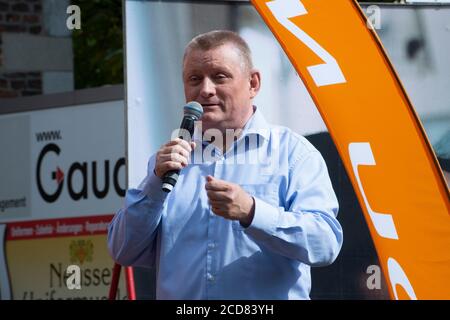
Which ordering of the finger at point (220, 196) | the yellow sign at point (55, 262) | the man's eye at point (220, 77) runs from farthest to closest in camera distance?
the yellow sign at point (55, 262) < the man's eye at point (220, 77) < the finger at point (220, 196)

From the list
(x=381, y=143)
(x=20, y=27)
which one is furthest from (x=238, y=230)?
(x=20, y=27)

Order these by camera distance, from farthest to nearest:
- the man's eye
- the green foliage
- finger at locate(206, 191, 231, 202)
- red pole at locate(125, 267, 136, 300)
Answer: the green foliage, red pole at locate(125, 267, 136, 300), the man's eye, finger at locate(206, 191, 231, 202)

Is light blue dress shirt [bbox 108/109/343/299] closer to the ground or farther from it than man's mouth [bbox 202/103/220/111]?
closer to the ground

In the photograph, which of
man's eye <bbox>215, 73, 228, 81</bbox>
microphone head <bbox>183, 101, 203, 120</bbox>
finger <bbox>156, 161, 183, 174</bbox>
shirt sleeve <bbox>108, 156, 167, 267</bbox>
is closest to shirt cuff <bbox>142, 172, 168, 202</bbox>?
shirt sleeve <bbox>108, 156, 167, 267</bbox>

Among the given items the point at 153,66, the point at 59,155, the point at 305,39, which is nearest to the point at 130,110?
the point at 153,66

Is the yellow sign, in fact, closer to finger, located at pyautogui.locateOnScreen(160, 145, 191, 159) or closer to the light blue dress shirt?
the light blue dress shirt

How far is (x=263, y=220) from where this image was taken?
326cm

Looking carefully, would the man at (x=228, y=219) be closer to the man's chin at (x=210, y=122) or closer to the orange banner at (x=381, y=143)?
the man's chin at (x=210, y=122)

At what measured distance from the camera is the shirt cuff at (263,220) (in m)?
3.26

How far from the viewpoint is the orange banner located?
151 inches

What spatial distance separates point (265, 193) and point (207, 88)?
372 mm

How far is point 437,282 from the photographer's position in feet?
12.6

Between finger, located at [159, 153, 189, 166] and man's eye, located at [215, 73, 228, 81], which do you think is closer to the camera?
finger, located at [159, 153, 189, 166]

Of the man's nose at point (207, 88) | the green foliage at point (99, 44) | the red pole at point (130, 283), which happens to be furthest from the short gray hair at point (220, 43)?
the green foliage at point (99, 44)
